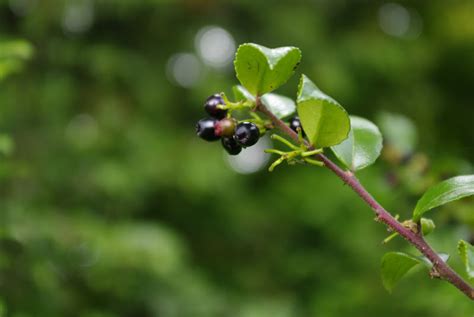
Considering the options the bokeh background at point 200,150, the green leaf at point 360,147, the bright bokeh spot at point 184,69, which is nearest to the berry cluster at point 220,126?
the green leaf at point 360,147

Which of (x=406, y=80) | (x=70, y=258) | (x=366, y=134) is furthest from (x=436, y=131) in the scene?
(x=366, y=134)

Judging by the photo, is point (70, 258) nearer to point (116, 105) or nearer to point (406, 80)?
point (116, 105)

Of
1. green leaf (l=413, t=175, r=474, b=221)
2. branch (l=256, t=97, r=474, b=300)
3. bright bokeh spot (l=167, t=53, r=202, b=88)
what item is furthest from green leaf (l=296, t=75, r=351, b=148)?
bright bokeh spot (l=167, t=53, r=202, b=88)

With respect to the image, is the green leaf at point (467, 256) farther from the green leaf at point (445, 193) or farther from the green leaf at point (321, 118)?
the green leaf at point (321, 118)

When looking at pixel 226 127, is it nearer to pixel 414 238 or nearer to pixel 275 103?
pixel 275 103

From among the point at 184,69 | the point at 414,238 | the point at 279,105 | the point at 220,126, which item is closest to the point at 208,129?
the point at 220,126

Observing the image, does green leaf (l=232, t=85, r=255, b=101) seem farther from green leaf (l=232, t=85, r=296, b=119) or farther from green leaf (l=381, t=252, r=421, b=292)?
green leaf (l=381, t=252, r=421, b=292)
